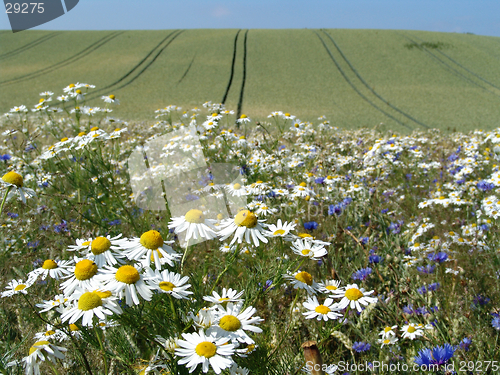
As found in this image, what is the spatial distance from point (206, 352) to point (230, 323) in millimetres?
151

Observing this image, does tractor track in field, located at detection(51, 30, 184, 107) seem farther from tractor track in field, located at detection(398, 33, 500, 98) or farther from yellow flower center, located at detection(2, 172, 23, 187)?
tractor track in field, located at detection(398, 33, 500, 98)

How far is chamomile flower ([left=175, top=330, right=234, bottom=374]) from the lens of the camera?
0.89 meters

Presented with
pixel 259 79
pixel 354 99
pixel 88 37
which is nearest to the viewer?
pixel 354 99

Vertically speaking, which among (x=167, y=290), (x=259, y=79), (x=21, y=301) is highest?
(x=167, y=290)

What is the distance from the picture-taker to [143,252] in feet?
3.72

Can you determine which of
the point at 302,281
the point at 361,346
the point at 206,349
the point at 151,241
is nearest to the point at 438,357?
the point at 302,281

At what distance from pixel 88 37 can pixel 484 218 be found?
4243cm

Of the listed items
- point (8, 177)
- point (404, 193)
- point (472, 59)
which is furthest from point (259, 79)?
point (8, 177)

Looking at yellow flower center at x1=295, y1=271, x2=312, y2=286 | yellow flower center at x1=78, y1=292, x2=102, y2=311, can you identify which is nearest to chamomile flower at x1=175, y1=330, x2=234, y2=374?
yellow flower center at x1=78, y1=292, x2=102, y2=311

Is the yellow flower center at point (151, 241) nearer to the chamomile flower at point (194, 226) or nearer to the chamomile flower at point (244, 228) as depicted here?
the chamomile flower at point (194, 226)

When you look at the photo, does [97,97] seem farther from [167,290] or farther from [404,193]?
[167,290]

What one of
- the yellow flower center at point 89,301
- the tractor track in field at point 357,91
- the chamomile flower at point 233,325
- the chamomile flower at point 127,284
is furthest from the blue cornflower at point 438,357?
the tractor track in field at point 357,91

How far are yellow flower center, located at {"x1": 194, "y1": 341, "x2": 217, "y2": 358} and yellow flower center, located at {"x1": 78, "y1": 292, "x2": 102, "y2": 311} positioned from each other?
1.00 feet

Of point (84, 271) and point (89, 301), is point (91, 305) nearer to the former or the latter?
point (89, 301)
